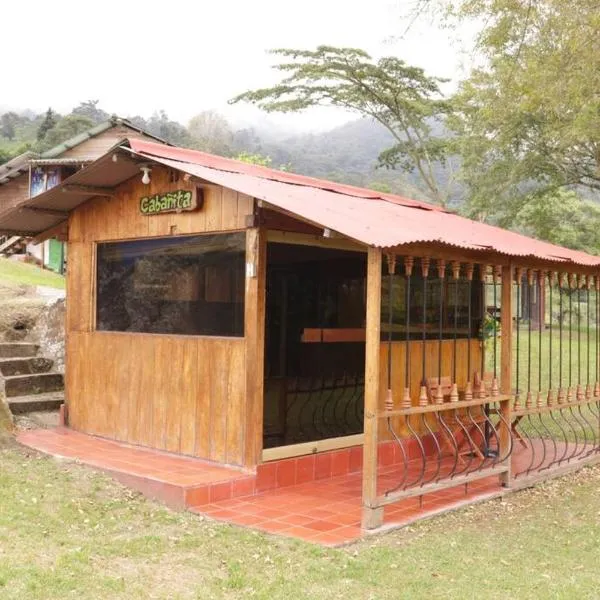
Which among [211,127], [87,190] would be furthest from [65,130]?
[87,190]

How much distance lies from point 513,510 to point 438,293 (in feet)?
8.77

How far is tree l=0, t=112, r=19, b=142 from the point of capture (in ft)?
171

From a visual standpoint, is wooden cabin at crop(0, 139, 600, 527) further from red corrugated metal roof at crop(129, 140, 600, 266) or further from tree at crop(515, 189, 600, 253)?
tree at crop(515, 189, 600, 253)

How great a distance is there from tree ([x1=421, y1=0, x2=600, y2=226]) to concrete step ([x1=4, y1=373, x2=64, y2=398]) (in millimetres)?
6486

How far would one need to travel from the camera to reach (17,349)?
33.1 ft

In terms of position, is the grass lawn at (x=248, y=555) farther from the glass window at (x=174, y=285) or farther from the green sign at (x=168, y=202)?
the green sign at (x=168, y=202)

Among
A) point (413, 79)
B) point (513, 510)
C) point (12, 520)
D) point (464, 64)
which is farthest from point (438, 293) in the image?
point (413, 79)

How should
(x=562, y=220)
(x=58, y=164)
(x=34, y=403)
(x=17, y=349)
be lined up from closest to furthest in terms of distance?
(x=34, y=403)
(x=17, y=349)
(x=58, y=164)
(x=562, y=220)

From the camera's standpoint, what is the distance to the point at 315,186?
7.54 m

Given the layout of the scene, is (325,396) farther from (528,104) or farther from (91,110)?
(91,110)

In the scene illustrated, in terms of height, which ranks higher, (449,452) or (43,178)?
(43,178)

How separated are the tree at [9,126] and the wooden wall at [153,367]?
46.9 m

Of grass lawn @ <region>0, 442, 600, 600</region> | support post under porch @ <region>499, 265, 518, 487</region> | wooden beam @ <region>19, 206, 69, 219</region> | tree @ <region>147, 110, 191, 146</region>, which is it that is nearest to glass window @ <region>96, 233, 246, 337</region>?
wooden beam @ <region>19, 206, 69, 219</region>

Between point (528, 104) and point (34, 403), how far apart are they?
7566 mm
